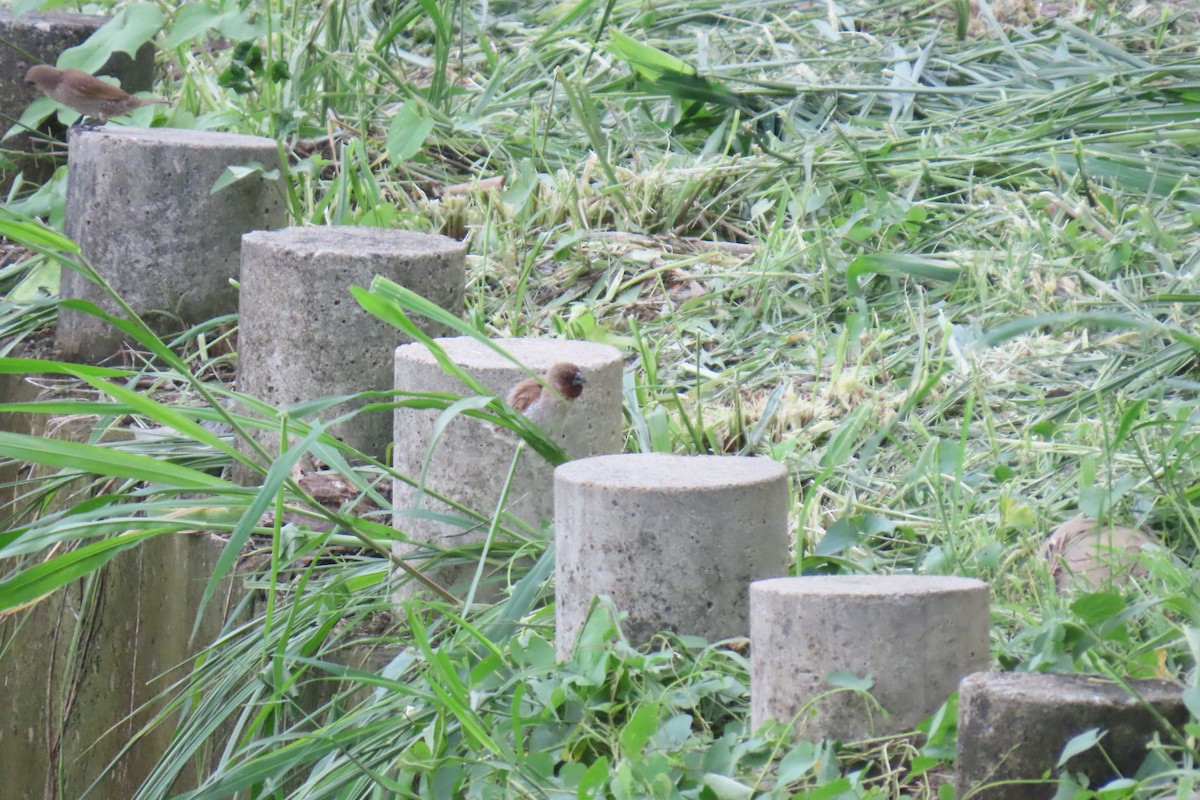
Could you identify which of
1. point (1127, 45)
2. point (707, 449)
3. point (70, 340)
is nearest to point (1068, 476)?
point (707, 449)

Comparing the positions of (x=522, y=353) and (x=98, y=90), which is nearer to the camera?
(x=522, y=353)

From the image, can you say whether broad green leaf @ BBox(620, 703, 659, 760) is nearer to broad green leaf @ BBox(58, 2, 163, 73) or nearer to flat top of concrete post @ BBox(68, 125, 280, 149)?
flat top of concrete post @ BBox(68, 125, 280, 149)

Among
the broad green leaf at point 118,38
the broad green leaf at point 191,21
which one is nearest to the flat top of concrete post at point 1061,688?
the broad green leaf at point 191,21

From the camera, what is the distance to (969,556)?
2207 millimetres

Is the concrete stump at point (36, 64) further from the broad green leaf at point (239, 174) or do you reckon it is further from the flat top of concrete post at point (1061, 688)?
the flat top of concrete post at point (1061, 688)

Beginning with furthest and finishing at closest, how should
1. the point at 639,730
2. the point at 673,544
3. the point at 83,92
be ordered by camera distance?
the point at 83,92
the point at 673,544
the point at 639,730

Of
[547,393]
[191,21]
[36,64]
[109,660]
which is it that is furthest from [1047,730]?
[36,64]

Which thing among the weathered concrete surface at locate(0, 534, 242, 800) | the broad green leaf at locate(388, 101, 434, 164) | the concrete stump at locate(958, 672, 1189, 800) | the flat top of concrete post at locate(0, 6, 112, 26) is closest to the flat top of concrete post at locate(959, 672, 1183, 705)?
the concrete stump at locate(958, 672, 1189, 800)

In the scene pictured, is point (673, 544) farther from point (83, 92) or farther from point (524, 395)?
point (83, 92)

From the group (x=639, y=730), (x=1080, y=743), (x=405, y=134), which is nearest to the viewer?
(x=1080, y=743)

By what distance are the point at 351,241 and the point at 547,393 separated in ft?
2.42

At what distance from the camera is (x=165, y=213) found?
337 cm

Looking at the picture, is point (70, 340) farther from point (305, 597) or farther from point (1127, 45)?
point (1127, 45)

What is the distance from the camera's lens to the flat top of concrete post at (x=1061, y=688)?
4.98 feet
